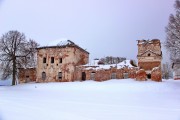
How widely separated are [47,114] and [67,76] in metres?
18.6

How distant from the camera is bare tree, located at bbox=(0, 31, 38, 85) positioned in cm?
2612

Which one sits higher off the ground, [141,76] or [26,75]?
[26,75]

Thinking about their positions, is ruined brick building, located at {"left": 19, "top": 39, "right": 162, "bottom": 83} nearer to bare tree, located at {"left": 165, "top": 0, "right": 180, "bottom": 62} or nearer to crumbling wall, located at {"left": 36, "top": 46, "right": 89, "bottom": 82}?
crumbling wall, located at {"left": 36, "top": 46, "right": 89, "bottom": 82}

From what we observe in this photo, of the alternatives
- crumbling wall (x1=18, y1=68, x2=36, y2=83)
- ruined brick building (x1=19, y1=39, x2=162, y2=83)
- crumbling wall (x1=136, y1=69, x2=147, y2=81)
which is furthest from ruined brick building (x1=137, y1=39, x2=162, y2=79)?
crumbling wall (x1=18, y1=68, x2=36, y2=83)

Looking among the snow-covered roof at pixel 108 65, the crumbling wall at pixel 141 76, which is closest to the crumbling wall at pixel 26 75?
the snow-covered roof at pixel 108 65

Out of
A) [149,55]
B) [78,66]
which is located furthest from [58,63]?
[149,55]

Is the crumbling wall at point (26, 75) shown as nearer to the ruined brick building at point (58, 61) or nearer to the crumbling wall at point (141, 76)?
the ruined brick building at point (58, 61)

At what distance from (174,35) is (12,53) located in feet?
57.1

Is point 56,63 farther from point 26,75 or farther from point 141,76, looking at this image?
point 141,76

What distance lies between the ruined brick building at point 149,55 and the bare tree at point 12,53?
12937mm

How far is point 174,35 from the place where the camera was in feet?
60.5

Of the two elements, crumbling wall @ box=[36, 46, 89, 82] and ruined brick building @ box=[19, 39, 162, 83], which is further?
crumbling wall @ box=[36, 46, 89, 82]

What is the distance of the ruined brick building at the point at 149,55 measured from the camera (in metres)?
24.0

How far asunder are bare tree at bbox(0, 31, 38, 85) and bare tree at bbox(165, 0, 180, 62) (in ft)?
52.2
